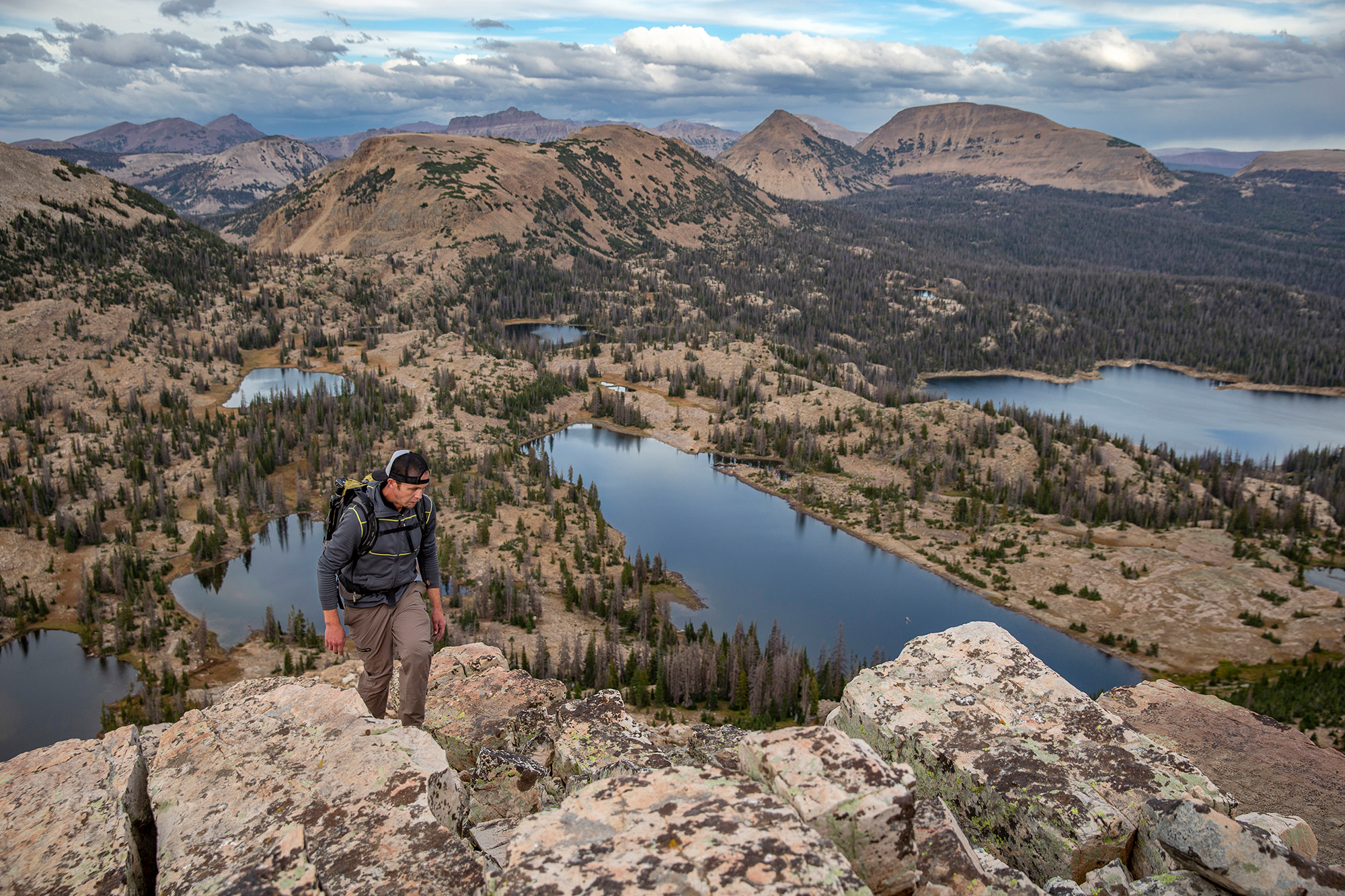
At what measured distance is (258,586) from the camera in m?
54.2

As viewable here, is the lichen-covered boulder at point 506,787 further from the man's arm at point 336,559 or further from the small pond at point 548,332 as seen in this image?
the small pond at point 548,332

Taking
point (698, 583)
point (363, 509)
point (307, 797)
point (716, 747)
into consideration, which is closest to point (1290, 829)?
point (716, 747)

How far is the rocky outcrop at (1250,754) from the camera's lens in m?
15.0

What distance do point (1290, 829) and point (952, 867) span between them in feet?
17.5

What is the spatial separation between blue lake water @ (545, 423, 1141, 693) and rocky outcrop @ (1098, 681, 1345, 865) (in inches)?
1001

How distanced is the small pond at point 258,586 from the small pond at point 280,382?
29.5 meters

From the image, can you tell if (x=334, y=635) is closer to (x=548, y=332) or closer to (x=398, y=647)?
(x=398, y=647)

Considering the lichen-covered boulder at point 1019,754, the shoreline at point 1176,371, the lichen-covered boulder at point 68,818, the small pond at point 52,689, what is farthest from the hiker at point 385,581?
the shoreline at point 1176,371

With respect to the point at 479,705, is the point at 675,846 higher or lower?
higher

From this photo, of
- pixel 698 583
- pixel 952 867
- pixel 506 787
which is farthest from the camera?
pixel 698 583

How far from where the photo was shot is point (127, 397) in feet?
262

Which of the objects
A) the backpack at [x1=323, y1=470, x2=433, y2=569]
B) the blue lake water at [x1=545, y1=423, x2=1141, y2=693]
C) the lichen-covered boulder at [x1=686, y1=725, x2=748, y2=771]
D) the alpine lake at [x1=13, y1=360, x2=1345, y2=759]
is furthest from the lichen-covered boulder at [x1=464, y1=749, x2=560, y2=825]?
→ the blue lake water at [x1=545, y1=423, x2=1141, y2=693]

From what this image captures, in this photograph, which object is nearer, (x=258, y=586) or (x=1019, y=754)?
(x=1019, y=754)

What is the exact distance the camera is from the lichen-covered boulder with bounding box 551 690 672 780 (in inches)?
443
